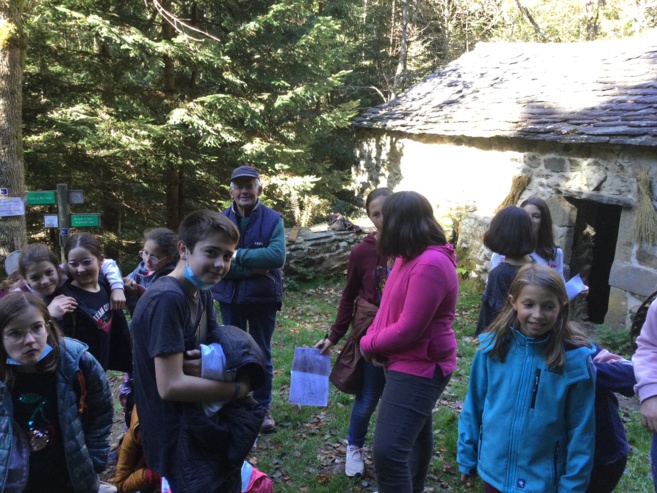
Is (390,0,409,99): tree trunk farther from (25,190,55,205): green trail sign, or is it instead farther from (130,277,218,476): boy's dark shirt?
(130,277,218,476): boy's dark shirt

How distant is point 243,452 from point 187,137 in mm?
8003

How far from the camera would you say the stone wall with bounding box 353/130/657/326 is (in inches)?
249

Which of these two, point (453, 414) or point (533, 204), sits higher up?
point (533, 204)

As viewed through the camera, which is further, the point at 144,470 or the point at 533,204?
the point at 533,204

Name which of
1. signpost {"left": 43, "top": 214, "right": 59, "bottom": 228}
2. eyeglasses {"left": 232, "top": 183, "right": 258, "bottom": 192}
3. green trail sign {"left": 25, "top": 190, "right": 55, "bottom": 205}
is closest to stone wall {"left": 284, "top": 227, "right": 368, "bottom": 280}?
signpost {"left": 43, "top": 214, "right": 59, "bottom": 228}

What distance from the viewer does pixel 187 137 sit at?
9047 millimetres

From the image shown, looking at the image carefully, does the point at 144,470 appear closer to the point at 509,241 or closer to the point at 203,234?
the point at 203,234

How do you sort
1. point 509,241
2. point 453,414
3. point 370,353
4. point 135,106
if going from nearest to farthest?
point 370,353, point 509,241, point 453,414, point 135,106

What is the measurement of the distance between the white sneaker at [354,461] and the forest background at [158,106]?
540cm

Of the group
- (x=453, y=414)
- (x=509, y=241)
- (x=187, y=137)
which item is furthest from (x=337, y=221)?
(x=509, y=241)

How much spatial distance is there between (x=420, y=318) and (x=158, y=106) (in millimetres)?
8134

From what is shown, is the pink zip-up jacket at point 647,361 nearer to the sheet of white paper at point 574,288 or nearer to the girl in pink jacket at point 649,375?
the girl in pink jacket at point 649,375

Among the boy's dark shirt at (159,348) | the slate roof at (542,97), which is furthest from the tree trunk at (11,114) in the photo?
the slate roof at (542,97)

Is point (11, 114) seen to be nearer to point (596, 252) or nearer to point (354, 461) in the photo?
point (354, 461)
